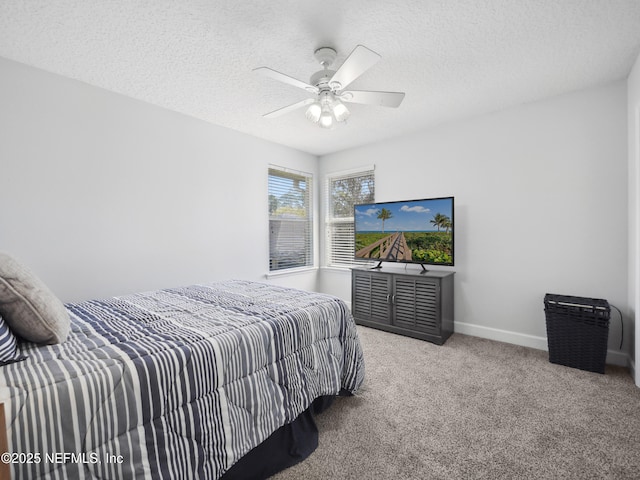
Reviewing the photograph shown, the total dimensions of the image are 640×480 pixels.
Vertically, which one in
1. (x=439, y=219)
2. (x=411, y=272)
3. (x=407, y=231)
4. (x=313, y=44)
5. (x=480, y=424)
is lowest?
(x=480, y=424)

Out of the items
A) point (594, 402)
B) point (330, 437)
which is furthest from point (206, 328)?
point (594, 402)

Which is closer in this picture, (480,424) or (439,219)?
(480,424)

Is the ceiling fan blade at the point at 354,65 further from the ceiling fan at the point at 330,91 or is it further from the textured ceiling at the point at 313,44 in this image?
the textured ceiling at the point at 313,44

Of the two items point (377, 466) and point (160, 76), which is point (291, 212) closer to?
point (160, 76)

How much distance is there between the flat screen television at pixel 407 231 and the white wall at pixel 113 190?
5.06 ft

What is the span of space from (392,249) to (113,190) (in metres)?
3.04

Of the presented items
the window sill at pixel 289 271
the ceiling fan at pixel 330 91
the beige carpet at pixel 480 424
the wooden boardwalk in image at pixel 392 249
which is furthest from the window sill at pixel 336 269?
the ceiling fan at pixel 330 91

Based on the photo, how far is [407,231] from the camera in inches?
143

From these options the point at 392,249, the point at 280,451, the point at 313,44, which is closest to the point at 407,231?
the point at 392,249

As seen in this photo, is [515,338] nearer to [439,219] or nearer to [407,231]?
[439,219]

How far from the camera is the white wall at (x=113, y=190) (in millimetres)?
2254

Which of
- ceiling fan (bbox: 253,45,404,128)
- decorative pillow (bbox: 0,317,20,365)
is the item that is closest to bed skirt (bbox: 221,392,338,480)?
decorative pillow (bbox: 0,317,20,365)

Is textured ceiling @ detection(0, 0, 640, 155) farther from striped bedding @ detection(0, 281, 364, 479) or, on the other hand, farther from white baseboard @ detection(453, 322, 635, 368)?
white baseboard @ detection(453, 322, 635, 368)

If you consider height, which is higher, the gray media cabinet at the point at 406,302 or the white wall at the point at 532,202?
the white wall at the point at 532,202
